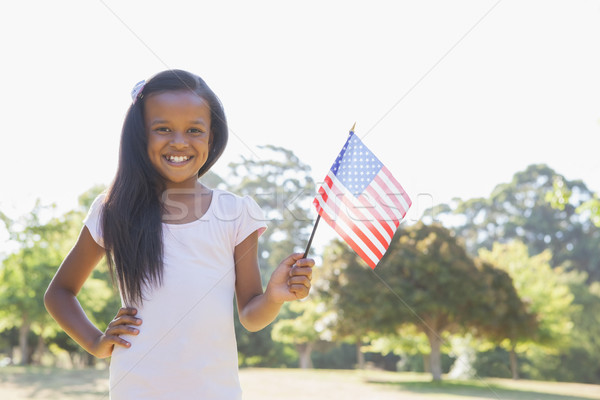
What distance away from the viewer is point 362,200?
3020 mm

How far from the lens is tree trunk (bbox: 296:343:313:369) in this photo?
31203mm

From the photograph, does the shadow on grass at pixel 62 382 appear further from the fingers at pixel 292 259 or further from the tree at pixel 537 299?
the tree at pixel 537 299

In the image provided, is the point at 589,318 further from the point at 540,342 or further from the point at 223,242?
the point at 223,242

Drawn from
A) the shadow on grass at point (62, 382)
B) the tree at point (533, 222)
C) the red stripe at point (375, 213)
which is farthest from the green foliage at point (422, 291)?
the tree at point (533, 222)

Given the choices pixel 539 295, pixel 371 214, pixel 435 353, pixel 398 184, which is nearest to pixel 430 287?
pixel 435 353

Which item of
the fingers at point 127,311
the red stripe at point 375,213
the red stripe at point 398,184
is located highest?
the red stripe at point 398,184

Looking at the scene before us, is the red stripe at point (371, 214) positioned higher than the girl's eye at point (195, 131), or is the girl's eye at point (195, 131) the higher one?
the girl's eye at point (195, 131)

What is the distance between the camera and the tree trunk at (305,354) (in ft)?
102

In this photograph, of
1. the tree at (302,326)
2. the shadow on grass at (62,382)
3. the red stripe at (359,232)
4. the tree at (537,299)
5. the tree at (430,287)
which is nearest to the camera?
the red stripe at (359,232)

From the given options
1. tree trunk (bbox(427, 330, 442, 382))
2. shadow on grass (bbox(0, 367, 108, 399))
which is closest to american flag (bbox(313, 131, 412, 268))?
shadow on grass (bbox(0, 367, 108, 399))

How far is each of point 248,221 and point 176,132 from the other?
1.44 ft

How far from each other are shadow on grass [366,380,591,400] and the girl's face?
14055 millimetres

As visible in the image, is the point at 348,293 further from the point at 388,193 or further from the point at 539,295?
the point at 388,193

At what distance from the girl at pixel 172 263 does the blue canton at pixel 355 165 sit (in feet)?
2.28
